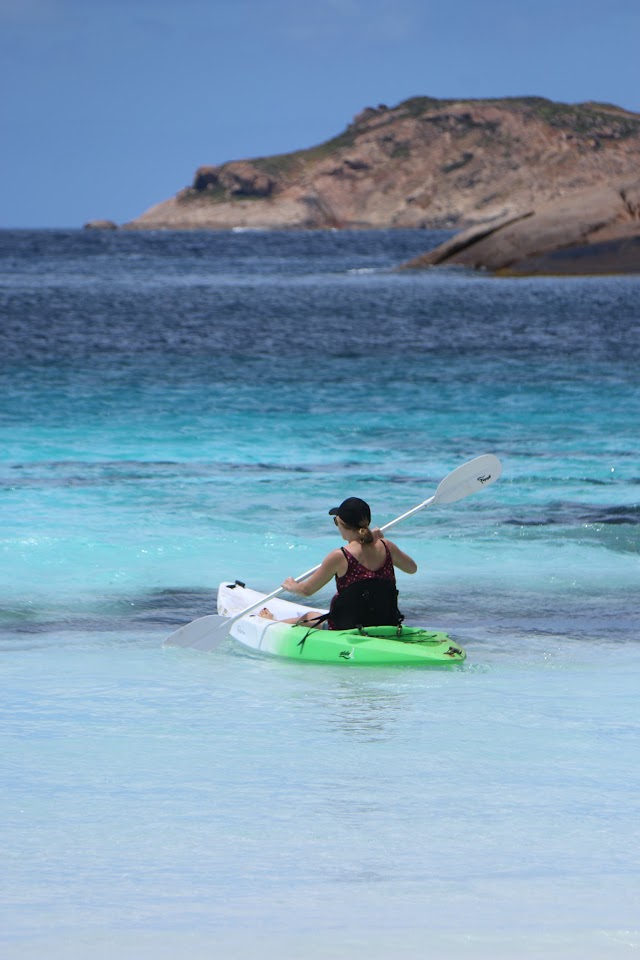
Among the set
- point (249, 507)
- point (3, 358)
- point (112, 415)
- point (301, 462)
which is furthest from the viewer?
point (3, 358)

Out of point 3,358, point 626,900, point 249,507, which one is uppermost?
point 3,358


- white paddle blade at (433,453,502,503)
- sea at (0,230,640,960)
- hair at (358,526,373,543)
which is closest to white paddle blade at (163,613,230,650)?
sea at (0,230,640,960)

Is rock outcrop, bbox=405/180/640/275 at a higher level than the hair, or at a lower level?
higher

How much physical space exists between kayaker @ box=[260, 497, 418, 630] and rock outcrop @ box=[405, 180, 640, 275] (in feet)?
137

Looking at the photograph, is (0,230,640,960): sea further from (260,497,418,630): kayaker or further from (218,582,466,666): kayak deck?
(260,497,418,630): kayaker

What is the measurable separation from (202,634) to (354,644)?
43.9 inches

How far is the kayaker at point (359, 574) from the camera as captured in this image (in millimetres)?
8477

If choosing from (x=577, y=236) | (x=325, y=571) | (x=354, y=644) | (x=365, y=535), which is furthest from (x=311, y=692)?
(x=577, y=236)

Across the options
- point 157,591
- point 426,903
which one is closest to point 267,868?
point 426,903

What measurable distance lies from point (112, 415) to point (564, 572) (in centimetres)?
1071

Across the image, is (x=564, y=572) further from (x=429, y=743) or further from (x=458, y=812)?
(x=458, y=812)

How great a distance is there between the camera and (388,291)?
48.3 m

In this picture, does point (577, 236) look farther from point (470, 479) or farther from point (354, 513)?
point (354, 513)

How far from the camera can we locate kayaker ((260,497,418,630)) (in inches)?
334
